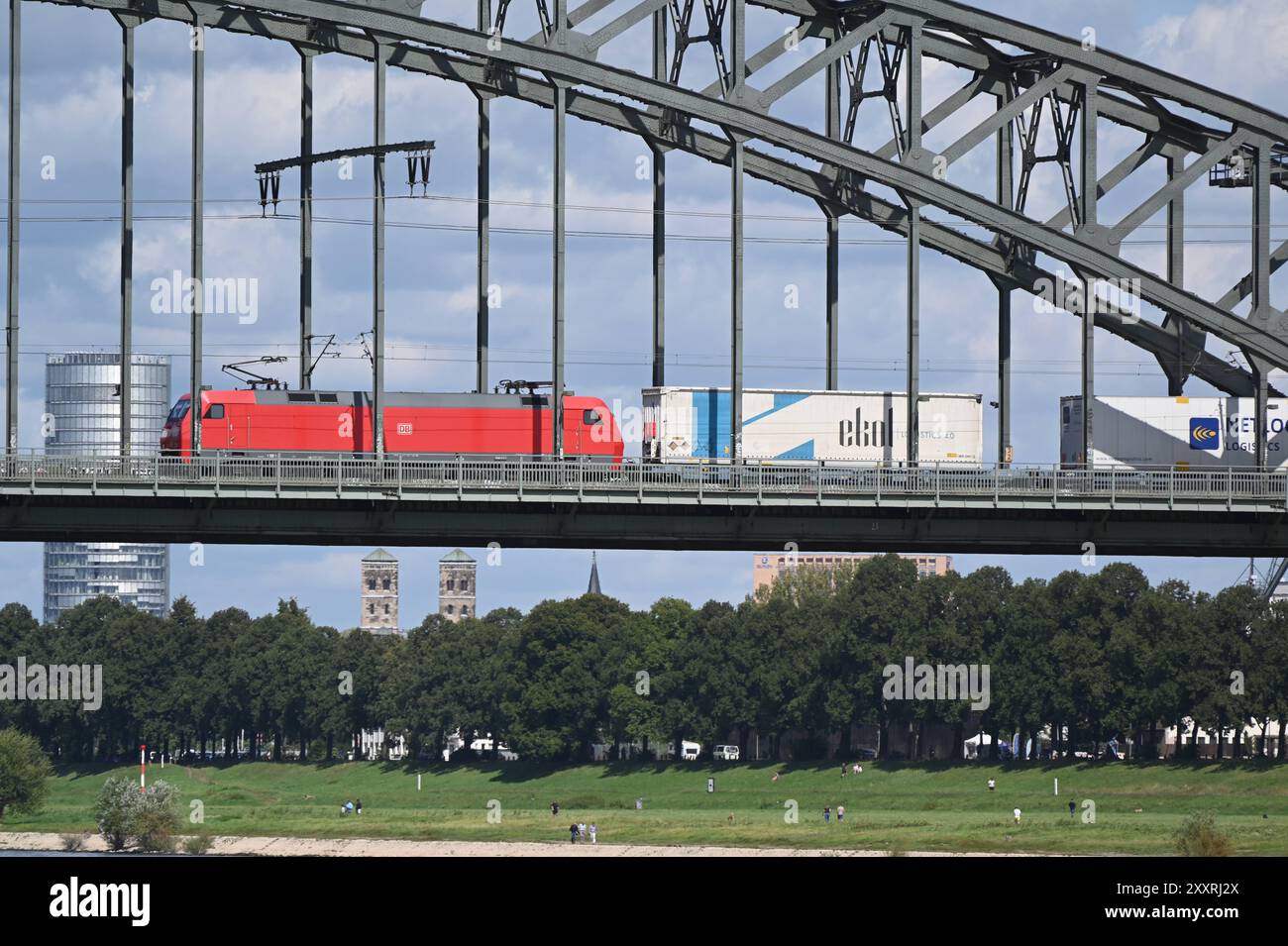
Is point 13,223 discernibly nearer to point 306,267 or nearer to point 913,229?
point 306,267

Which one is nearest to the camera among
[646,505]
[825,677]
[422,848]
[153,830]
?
[646,505]

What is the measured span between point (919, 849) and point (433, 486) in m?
40.5

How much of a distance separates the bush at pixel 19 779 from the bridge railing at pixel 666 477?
207 feet

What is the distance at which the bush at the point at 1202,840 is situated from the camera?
79.9 metres

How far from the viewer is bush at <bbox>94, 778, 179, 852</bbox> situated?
109 meters

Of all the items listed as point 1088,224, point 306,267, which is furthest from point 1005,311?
point 306,267

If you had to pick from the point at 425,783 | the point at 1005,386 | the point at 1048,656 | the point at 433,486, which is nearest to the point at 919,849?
the point at 1005,386

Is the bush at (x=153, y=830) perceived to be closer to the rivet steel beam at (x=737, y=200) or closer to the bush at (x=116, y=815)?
the bush at (x=116, y=815)

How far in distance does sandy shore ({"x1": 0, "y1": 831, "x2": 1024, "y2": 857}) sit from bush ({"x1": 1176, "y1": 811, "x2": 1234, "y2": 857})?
40.6 feet

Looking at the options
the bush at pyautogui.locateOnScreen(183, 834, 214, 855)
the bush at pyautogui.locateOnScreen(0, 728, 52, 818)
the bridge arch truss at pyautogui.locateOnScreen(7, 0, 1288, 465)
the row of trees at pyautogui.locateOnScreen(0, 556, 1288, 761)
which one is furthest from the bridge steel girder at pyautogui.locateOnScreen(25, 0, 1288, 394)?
the bush at pyautogui.locateOnScreen(0, 728, 52, 818)

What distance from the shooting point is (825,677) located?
164 m

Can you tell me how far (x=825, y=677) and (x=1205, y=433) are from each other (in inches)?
3327
